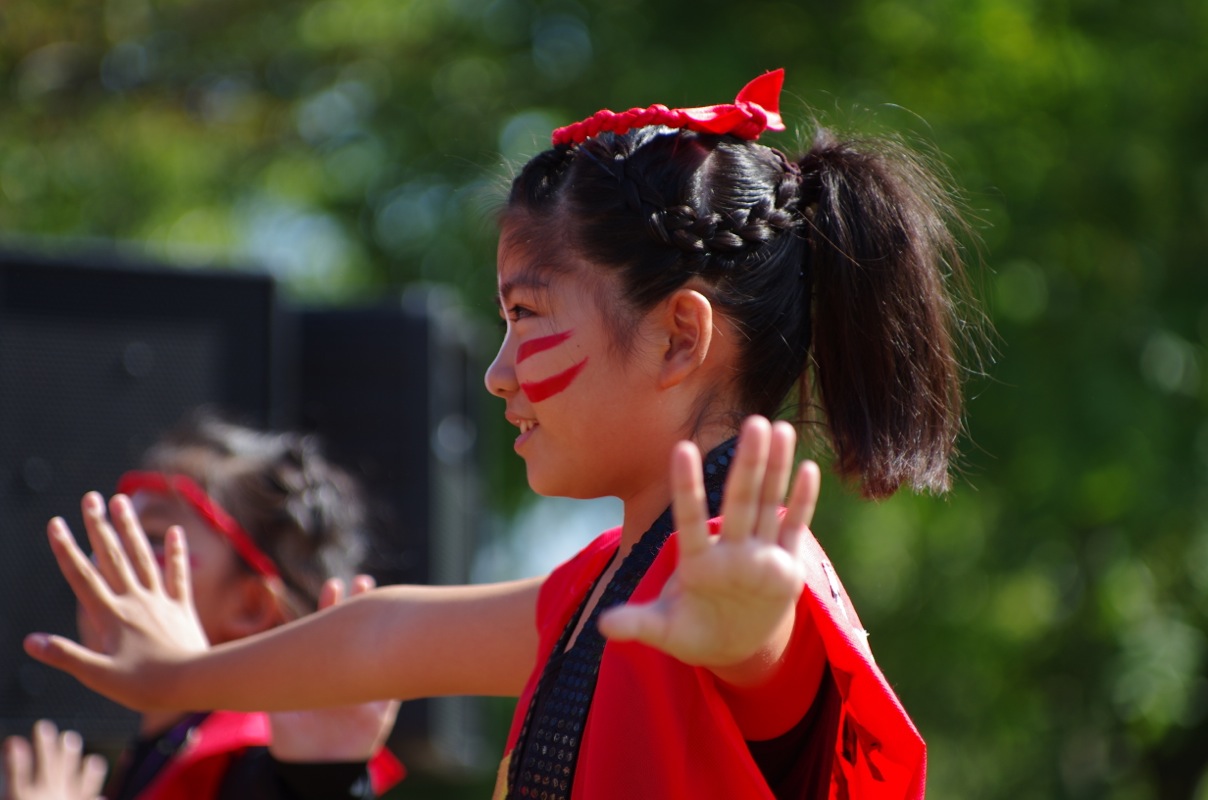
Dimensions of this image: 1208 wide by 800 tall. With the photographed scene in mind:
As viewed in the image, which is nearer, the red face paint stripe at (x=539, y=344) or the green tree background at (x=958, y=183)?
the red face paint stripe at (x=539, y=344)

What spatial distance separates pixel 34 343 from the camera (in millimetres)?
3182

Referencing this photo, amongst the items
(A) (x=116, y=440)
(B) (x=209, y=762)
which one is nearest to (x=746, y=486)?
(B) (x=209, y=762)

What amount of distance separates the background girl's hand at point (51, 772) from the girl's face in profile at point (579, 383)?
108cm

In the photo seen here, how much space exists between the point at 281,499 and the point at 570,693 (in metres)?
1.33

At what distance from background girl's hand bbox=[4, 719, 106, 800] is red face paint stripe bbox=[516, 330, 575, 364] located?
112 centimetres

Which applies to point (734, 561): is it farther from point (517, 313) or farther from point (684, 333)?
point (517, 313)

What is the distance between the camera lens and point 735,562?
1039 millimetres

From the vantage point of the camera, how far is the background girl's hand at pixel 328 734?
2037 mm

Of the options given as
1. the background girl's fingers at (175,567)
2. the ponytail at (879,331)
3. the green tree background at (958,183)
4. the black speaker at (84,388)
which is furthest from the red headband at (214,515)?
the green tree background at (958,183)

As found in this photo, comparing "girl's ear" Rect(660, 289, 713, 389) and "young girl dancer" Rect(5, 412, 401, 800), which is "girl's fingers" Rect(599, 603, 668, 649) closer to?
"girl's ear" Rect(660, 289, 713, 389)

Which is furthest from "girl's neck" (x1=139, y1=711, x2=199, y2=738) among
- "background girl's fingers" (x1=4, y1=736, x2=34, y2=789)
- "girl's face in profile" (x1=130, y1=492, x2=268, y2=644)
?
"background girl's fingers" (x1=4, y1=736, x2=34, y2=789)

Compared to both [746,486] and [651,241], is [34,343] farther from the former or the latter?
[746,486]

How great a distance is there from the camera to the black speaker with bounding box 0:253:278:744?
3.07 meters

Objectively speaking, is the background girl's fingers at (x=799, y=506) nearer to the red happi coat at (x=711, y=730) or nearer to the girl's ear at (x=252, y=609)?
the red happi coat at (x=711, y=730)
